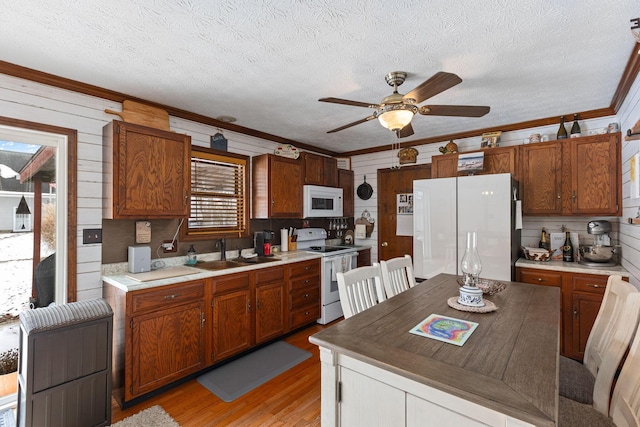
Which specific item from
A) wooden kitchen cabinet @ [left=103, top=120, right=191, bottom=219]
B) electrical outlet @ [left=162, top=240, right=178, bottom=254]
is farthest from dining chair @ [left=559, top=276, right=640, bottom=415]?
electrical outlet @ [left=162, top=240, right=178, bottom=254]

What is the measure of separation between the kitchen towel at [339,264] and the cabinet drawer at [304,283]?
0.23 metres

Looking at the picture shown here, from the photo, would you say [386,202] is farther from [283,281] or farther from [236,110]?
[236,110]

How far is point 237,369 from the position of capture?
2.79 m

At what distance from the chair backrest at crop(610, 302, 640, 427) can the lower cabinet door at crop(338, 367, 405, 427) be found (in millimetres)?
881

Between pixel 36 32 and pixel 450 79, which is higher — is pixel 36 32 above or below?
above

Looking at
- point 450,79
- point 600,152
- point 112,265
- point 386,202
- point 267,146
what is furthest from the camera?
point 386,202

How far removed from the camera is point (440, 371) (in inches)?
40.9

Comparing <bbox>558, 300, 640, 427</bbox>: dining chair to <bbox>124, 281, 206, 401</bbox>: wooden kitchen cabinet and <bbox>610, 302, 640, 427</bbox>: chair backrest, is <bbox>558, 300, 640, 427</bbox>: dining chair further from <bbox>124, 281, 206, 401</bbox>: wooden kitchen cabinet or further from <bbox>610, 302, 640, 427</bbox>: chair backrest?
<bbox>124, 281, 206, 401</bbox>: wooden kitchen cabinet

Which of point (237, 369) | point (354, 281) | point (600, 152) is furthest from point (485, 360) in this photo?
point (600, 152)

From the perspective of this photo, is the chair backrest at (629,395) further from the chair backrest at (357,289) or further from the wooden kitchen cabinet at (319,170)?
the wooden kitchen cabinet at (319,170)

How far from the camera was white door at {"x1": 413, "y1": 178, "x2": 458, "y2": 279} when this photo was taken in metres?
3.26

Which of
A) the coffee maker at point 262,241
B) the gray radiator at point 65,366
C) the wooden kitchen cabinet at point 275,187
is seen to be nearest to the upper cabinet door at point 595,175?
the wooden kitchen cabinet at point 275,187

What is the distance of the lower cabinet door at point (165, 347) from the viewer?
2266 millimetres

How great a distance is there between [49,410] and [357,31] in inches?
111
